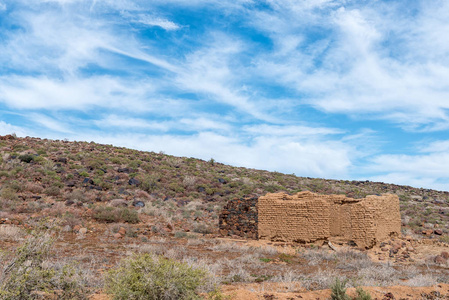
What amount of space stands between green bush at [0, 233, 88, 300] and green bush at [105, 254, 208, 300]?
0.77m

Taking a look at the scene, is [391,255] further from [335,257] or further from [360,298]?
[360,298]

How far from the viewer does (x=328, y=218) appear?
1478 cm

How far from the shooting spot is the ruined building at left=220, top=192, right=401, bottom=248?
45.8ft

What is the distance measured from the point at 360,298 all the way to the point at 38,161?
92.3 ft

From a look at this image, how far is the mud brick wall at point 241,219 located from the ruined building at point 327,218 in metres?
0.60

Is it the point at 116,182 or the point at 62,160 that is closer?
the point at 116,182

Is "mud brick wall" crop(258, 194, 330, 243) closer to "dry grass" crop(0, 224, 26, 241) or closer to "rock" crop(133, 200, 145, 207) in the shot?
"rock" crop(133, 200, 145, 207)

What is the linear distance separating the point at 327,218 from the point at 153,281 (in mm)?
10976

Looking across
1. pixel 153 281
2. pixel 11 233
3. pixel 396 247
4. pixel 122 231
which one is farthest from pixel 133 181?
pixel 153 281

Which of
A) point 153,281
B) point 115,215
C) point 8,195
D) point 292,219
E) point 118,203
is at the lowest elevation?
point 153,281

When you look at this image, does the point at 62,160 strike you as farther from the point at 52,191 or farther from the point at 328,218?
the point at 328,218

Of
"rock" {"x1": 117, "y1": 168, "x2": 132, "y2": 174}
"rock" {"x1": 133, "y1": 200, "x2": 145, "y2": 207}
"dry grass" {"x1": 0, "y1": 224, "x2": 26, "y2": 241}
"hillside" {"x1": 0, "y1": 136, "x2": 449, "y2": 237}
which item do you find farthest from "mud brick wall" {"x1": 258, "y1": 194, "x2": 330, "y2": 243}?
"rock" {"x1": 117, "y1": 168, "x2": 132, "y2": 174}

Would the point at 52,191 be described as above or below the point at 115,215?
above

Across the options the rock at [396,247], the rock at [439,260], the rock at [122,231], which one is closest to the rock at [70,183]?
the rock at [122,231]
